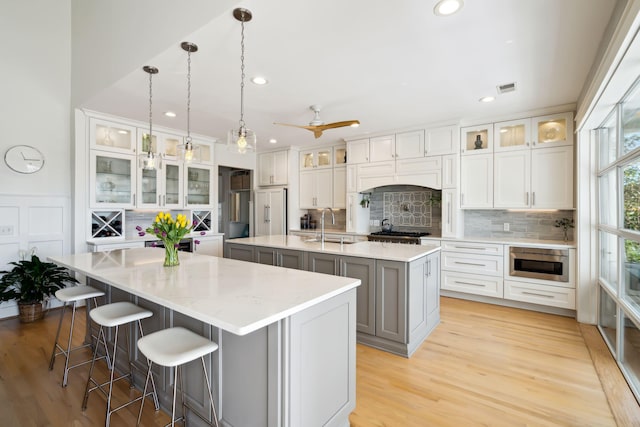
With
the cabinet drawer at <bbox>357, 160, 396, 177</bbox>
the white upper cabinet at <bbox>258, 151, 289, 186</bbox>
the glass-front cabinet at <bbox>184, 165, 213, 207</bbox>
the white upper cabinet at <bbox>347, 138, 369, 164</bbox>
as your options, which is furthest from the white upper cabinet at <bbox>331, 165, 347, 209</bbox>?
the glass-front cabinet at <bbox>184, 165, 213, 207</bbox>

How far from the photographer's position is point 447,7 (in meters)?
1.90

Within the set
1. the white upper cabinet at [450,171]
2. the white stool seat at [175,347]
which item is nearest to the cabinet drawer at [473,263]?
the white upper cabinet at [450,171]

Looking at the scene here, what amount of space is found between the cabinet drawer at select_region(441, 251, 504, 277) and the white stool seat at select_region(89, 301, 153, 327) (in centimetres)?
380

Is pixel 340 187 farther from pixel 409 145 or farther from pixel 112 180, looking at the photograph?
pixel 112 180

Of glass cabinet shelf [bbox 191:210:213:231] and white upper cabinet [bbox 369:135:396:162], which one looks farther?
glass cabinet shelf [bbox 191:210:213:231]

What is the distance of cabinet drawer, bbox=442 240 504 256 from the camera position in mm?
4004

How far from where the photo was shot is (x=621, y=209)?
2.50 meters

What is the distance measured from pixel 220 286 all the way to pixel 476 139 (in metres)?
4.17

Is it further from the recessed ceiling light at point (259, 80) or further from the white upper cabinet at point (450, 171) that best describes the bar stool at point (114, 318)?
the white upper cabinet at point (450, 171)

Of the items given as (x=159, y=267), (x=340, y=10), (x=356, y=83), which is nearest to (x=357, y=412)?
(x=159, y=267)

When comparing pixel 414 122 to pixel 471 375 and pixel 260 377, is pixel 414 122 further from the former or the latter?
pixel 260 377

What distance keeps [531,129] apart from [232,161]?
4949 millimetres

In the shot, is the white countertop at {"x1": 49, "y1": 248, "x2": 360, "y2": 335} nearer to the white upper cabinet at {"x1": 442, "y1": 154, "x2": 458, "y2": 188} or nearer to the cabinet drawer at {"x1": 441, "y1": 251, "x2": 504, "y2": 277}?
the cabinet drawer at {"x1": 441, "y1": 251, "x2": 504, "y2": 277}

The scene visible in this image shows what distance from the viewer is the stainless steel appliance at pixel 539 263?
11.8 ft
